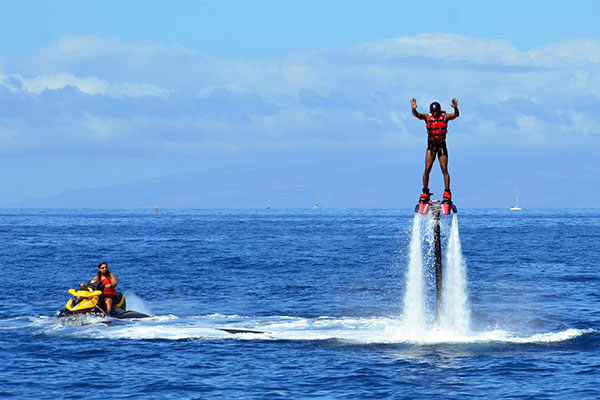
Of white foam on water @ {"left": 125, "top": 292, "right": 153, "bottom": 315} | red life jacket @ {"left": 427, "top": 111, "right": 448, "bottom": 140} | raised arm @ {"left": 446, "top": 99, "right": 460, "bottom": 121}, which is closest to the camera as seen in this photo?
raised arm @ {"left": 446, "top": 99, "right": 460, "bottom": 121}

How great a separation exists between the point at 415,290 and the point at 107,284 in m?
15.0

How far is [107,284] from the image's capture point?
43594mm

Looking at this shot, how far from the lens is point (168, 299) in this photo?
54.6 metres

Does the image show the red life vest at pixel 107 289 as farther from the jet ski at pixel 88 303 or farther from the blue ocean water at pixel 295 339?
the blue ocean water at pixel 295 339

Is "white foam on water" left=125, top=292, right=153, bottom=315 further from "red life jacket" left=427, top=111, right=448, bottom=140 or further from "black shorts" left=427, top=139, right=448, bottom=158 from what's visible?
"red life jacket" left=427, top=111, right=448, bottom=140

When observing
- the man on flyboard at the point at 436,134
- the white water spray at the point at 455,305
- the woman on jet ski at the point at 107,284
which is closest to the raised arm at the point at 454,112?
the man on flyboard at the point at 436,134

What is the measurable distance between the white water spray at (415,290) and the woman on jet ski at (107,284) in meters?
14.1

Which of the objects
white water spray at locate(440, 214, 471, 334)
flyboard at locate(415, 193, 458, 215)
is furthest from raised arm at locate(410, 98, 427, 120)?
white water spray at locate(440, 214, 471, 334)

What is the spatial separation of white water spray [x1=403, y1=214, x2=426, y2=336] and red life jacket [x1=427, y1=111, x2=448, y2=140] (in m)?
3.56

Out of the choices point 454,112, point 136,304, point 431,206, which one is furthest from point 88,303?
point 454,112

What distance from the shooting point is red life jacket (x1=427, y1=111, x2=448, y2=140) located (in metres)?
33.1

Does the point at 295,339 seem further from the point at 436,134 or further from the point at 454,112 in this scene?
the point at 454,112

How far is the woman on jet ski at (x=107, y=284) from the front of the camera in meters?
43.4

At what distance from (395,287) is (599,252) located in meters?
41.7
